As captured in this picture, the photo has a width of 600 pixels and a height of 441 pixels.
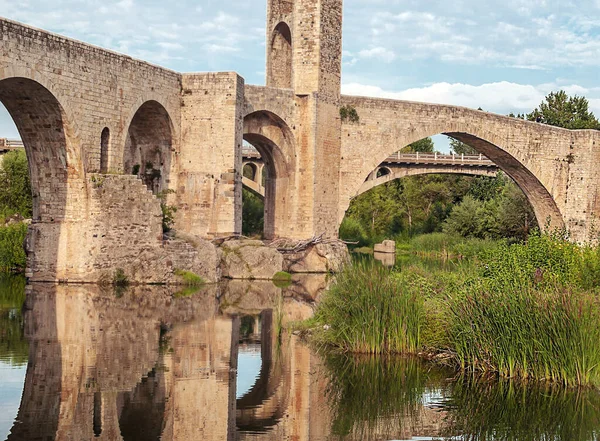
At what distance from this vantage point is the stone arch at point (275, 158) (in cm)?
2541

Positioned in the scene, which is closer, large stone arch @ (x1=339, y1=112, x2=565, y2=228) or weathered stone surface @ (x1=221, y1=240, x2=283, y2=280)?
weathered stone surface @ (x1=221, y1=240, x2=283, y2=280)

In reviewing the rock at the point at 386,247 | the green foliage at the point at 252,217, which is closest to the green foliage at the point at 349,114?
the green foliage at the point at 252,217

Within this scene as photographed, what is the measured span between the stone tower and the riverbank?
1272cm

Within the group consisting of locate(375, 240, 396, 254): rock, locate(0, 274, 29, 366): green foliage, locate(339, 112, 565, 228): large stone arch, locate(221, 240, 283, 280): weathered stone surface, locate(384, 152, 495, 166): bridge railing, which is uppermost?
locate(384, 152, 495, 166): bridge railing

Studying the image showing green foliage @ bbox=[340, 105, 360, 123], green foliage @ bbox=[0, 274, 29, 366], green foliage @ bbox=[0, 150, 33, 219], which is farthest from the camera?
green foliage @ bbox=[0, 150, 33, 219]

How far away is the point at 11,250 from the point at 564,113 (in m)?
32.7

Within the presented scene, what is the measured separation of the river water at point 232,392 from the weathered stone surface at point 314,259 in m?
11.2

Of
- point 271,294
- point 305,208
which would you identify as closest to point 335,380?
point 271,294

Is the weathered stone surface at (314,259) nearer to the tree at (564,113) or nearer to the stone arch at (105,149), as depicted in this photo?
the stone arch at (105,149)

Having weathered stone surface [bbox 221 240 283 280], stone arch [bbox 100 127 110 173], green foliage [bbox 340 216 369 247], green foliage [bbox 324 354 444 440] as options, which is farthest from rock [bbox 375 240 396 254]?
green foliage [bbox 324 354 444 440]

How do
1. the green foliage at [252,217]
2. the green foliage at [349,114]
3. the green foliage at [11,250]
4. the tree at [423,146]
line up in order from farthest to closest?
the tree at [423,146], the green foliage at [252,217], the green foliage at [349,114], the green foliage at [11,250]

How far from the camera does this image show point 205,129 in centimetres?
2270

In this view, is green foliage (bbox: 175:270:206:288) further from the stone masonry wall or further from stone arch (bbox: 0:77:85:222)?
the stone masonry wall

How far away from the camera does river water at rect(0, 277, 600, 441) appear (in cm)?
736
